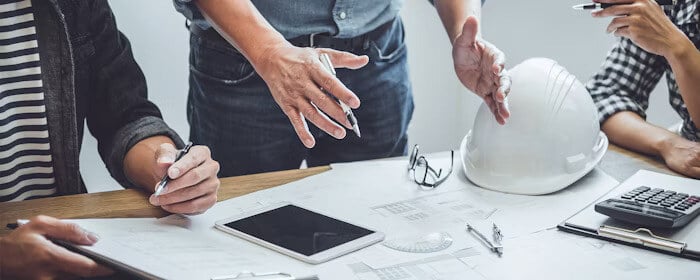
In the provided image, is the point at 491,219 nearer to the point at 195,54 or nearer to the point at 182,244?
the point at 182,244

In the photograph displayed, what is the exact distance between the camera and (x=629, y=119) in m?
1.41

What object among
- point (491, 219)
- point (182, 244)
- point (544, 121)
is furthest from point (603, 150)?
point (182, 244)

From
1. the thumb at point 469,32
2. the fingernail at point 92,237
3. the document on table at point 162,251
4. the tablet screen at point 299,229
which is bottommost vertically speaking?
the tablet screen at point 299,229

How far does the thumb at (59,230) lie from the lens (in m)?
0.83

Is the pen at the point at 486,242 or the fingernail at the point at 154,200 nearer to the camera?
the pen at the point at 486,242

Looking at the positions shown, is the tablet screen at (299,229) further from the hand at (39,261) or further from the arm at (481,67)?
the arm at (481,67)

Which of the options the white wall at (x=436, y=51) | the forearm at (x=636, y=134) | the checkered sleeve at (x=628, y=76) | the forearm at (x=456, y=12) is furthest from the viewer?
the white wall at (x=436, y=51)

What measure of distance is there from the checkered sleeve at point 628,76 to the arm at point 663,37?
0.51ft

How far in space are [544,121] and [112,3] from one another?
4.14 feet

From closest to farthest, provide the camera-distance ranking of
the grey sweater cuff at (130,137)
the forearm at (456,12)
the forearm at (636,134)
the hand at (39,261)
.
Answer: the hand at (39,261), the grey sweater cuff at (130,137), the forearm at (636,134), the forearm at (456,12)

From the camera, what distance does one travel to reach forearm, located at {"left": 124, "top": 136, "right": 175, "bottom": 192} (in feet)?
3.65

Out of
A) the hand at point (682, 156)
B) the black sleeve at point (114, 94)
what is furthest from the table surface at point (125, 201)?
the black sleeve at point (114, 94)

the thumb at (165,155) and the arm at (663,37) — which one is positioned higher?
the arm at (663,37)

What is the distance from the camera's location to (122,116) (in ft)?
4.06
